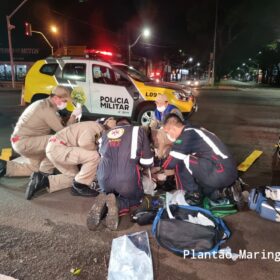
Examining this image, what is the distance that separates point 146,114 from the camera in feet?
28.1

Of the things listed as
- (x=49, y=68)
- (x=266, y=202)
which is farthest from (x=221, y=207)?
(x=49, y=68)

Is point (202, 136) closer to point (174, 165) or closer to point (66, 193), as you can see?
point (174, 165)

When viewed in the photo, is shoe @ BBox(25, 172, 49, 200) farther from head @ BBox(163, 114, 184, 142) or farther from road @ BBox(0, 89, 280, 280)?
head @ BBox(163, 114, 184, 142)

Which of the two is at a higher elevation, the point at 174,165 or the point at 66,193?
the point at 174,165

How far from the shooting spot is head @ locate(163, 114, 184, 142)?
13.0 ft

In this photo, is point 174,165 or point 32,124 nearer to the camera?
point 174,165

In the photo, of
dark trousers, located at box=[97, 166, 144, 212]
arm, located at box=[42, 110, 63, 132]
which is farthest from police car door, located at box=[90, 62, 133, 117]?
dark trousers, located at box=[97, 166, 144, 212]

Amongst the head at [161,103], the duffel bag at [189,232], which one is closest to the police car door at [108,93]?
the head at [161,103]

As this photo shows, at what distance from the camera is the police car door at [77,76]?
8.45 metres

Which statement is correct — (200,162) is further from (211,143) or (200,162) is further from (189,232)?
(189,232)

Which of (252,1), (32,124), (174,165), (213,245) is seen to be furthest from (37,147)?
(252,1)

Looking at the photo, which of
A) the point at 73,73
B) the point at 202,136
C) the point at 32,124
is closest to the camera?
the point at 202,136

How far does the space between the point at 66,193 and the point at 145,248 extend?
188cm

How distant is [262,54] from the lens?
167ft
